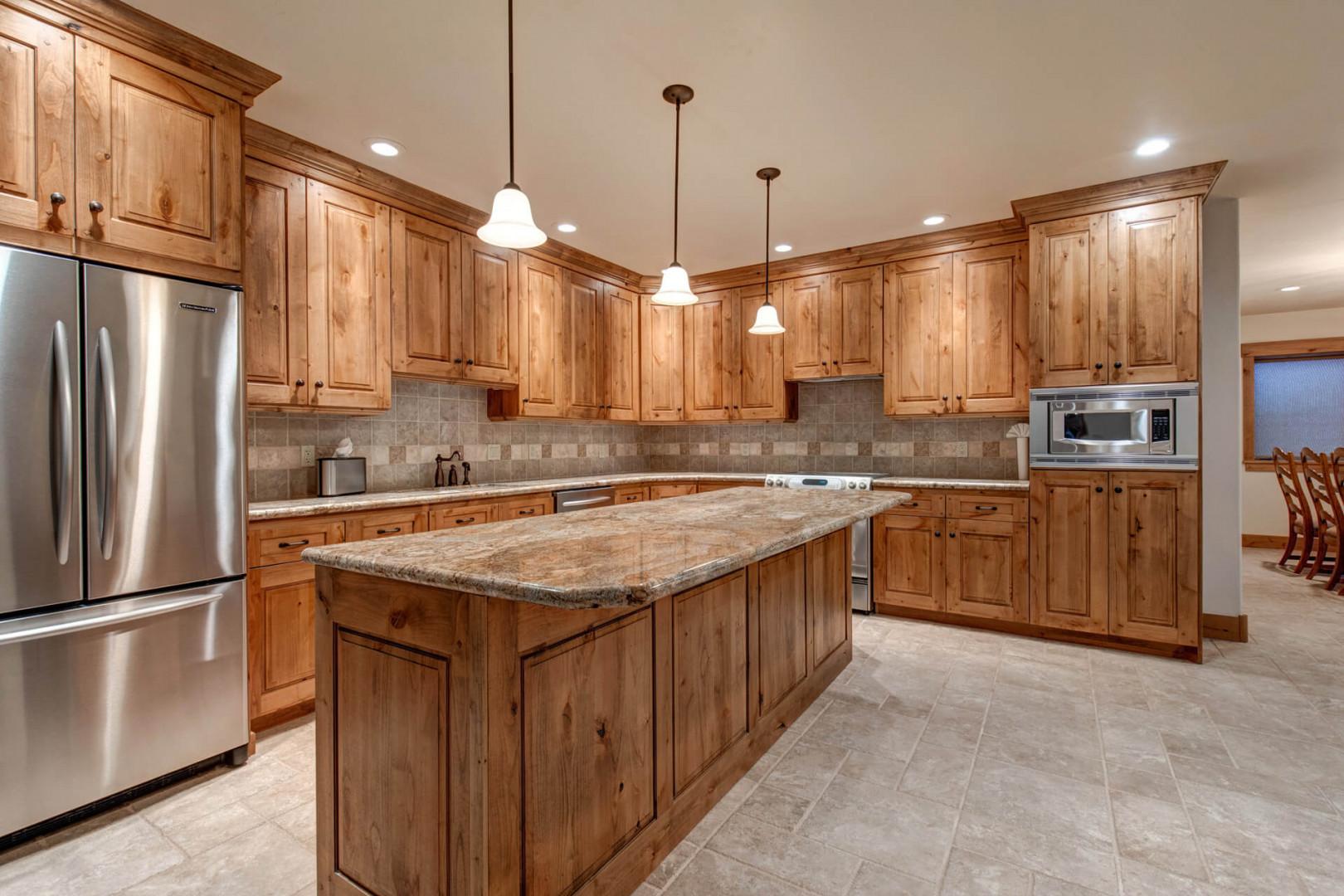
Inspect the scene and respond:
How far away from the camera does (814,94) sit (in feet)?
8.14

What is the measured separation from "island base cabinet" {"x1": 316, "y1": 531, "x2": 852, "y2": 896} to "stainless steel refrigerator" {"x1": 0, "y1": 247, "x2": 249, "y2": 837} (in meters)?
1.05

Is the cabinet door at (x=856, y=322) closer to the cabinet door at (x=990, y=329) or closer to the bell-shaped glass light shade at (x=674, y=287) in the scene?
the cabinet door at (x=990, y=329)

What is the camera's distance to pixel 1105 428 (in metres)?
3.46

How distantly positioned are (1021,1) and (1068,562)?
2.92 meters

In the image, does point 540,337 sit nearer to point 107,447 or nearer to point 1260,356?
point 107,447

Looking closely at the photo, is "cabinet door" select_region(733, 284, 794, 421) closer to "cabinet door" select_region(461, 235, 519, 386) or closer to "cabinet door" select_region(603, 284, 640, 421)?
"cabinet door" select_region(603, 284, 640, 421)

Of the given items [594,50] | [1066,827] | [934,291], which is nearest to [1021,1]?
[594,50]

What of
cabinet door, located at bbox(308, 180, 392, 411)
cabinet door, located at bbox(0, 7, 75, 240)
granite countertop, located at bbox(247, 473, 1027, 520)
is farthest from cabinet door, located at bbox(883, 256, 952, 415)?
cabinet door, located at bbox(0, 7, 75, 240)

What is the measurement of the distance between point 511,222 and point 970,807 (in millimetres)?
2399

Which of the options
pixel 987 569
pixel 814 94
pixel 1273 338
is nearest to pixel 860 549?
pixel 987 569

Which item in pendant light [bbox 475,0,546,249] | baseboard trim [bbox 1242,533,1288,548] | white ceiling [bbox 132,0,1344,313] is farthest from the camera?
baseboard trim [bbox 1242,533,1288,548]

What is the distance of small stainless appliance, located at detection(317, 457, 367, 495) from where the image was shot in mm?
3094

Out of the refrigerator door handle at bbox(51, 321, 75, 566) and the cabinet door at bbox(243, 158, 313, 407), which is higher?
the cabinet door at bbox(243, 158, 313, 407)

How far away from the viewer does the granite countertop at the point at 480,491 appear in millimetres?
2627
